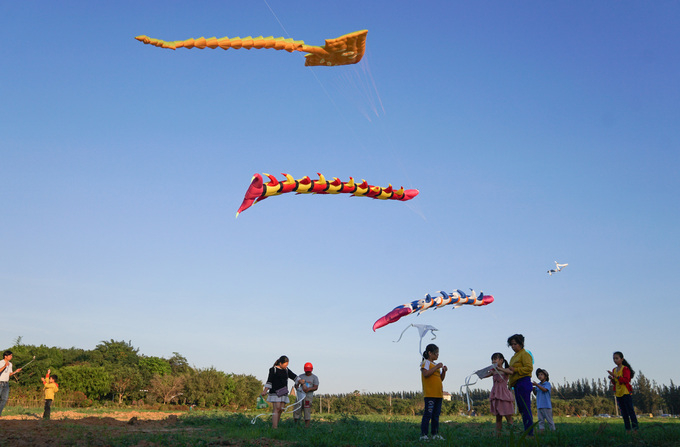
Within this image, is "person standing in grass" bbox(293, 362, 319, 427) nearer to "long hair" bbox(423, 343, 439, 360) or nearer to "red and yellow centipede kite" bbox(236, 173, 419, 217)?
"long hair" bbox(423, 343, 439, 360)

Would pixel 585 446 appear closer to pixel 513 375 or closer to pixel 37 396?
pixel 513 375

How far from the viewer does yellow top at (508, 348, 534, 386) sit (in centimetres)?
751

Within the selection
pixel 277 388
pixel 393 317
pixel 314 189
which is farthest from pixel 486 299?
pixel 277 388

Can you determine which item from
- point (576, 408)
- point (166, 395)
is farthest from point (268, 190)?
point (576, 408)

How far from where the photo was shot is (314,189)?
1455cm

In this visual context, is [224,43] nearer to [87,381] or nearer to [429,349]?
[429,349]

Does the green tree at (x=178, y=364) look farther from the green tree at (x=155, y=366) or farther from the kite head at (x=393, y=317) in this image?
the kite head at (x=393, y=317)

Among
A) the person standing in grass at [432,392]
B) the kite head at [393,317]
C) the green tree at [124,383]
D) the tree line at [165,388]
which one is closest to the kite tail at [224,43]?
the person standing in grass at [432,392]

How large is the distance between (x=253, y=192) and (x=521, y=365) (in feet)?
26.2

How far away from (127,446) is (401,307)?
12.6 m

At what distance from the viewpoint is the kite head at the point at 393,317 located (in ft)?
61.8

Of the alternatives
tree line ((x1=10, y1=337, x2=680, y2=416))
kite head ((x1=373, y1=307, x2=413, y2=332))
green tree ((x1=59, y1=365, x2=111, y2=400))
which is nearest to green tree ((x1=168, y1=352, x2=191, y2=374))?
tree line ((x1=10, y1=337, x2=680, y2=416))

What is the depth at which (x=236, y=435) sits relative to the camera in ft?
29.7

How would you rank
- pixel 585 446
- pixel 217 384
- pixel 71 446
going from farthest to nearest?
pixel 217 384 < pixel 71 446 < pixel 585 446
